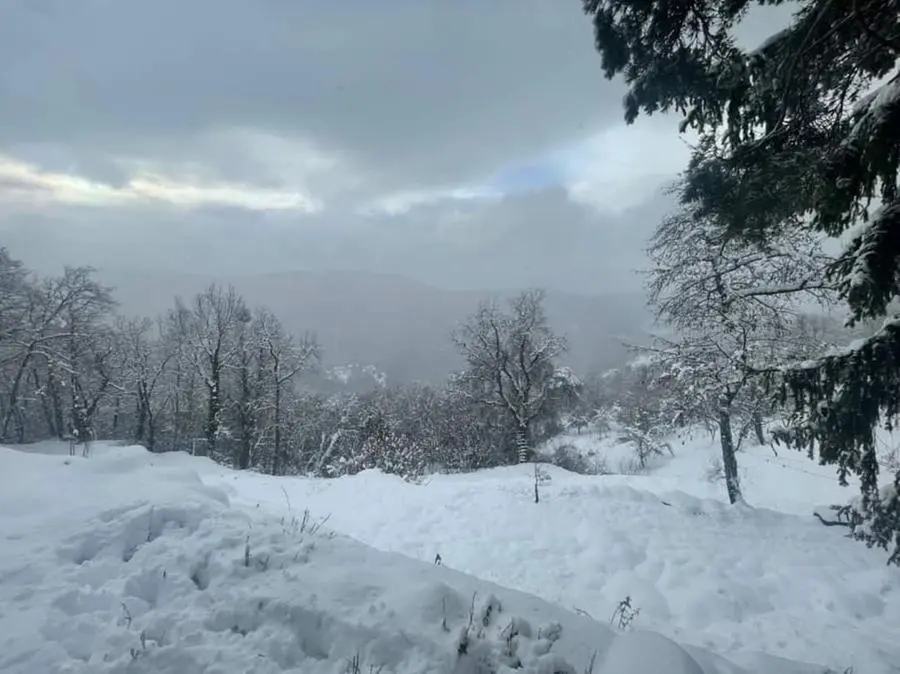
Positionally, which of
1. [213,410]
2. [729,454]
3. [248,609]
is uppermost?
[248,609]

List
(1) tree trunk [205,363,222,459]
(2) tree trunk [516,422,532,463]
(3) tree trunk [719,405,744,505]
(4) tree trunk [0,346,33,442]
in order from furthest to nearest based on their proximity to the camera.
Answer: (2) tree trunk [516,422,532,463] < (1) tree trunk [205,363,222,459] < (4) tree trunk [0,346,33,442] < (3) tree trunk [719,405,744,505]

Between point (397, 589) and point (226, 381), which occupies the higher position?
point (226, 381)

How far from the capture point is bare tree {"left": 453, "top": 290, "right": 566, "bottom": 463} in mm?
31016

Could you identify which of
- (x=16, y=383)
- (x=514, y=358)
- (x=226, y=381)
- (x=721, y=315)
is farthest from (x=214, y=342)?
(x=721, y=315)

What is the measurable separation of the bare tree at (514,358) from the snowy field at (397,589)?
2001cm

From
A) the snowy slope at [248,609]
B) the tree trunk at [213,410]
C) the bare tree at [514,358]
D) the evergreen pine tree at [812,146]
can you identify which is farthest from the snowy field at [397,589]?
the tree trunk at [213,410]

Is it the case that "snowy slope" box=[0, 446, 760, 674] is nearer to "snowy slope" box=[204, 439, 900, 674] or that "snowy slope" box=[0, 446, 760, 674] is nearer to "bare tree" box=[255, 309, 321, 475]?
"snowy slope" box=[204, 439, 900, 674]

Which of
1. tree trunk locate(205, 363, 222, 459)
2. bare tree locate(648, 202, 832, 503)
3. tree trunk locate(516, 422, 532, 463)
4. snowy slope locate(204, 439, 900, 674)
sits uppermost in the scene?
bare tree locate(648, 202, 832, 503)

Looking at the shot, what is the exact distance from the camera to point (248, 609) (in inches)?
149

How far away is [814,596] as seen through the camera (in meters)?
7.58

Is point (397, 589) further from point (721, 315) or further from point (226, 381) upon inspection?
Result: point (226, 381)

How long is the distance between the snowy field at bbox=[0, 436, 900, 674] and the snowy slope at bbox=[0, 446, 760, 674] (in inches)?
0.6

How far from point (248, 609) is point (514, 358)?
28.3m

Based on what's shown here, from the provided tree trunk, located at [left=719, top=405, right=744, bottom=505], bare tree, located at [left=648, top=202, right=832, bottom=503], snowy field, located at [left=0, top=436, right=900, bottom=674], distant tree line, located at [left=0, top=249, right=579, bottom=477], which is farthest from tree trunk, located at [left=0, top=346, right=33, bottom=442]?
tree trunk, located at [left=719, top=405, right=744, bottom=505]
